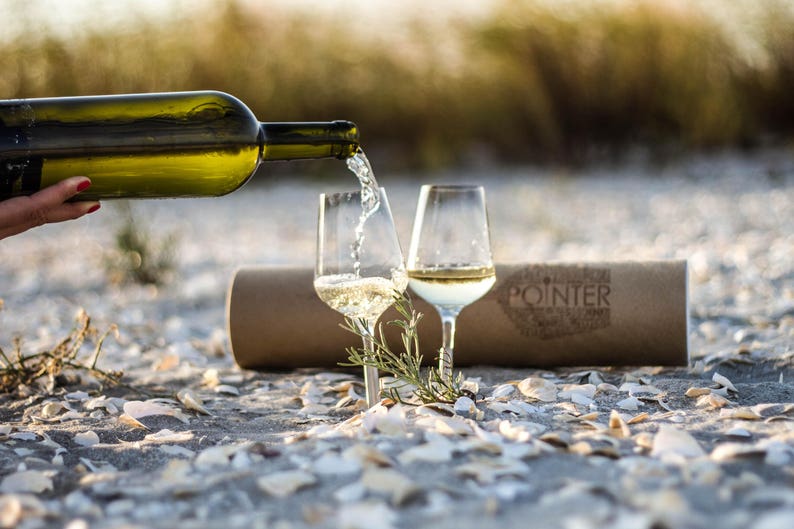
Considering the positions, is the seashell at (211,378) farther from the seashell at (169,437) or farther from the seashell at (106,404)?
the seashell at (169,437)

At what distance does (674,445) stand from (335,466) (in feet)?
2.14

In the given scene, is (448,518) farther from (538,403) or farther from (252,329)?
(252,329)

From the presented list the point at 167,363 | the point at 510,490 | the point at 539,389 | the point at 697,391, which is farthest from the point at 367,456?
the point at 167,363

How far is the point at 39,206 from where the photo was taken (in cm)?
216

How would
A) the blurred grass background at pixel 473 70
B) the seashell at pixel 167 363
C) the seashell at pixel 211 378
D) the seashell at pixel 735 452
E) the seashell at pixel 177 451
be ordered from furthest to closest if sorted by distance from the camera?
1. the blurred grass background at pixel 473 70
2. the seashell at pixel 167 363
3. the seashell at pixel 211 378
4. the seashell at pixel 177 451
5. the seashell at pixel 735 452

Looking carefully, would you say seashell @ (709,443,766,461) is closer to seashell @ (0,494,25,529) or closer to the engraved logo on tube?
the engraved logo on tube

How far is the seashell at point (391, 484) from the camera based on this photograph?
1.53 meters

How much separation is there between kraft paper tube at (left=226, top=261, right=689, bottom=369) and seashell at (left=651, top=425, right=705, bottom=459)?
0.92 meters

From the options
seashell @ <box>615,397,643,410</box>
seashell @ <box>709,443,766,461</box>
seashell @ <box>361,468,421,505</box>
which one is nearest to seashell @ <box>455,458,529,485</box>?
seashell @ <box>361,468,421,505</box>

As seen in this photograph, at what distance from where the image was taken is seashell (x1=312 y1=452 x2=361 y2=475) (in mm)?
1680

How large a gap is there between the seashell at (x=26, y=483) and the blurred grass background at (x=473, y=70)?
8.66 m

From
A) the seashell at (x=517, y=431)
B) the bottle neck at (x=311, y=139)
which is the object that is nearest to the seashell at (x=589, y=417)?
the seashell at (x=517, y=431)

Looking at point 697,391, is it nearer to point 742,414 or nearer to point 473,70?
point 742,414

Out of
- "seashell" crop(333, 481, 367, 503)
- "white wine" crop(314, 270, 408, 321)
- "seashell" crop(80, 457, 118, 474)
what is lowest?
"seashell" crop(80, 457, 118, 474)
